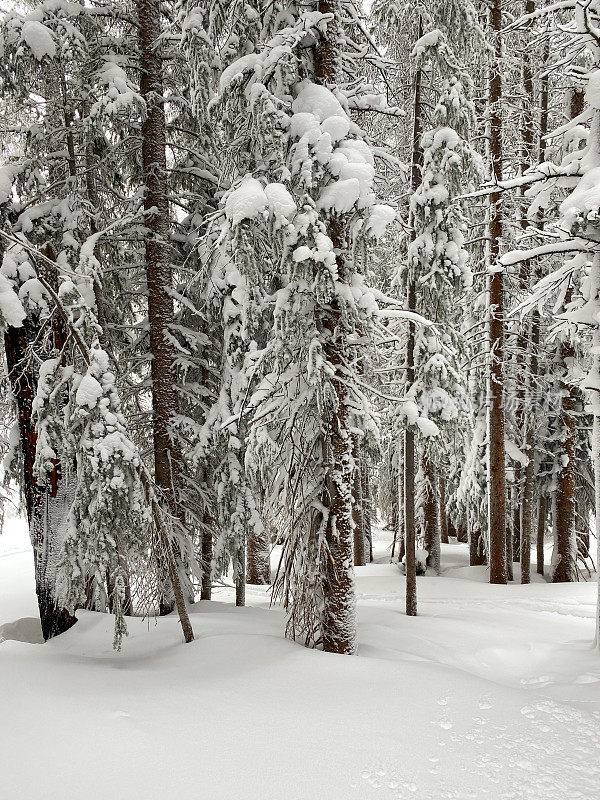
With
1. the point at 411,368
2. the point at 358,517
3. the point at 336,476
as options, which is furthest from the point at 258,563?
the point at 336,476

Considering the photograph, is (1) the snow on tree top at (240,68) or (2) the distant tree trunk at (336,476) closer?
(1) the snow on tree top at (240,68)

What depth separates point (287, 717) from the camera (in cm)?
452

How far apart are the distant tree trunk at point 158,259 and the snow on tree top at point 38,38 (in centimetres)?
159

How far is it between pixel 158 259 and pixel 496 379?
7.46 metres

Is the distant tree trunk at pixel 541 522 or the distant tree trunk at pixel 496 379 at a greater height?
the distant tree trunk at pixel 496 379

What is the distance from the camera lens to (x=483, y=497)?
1319 centimetres


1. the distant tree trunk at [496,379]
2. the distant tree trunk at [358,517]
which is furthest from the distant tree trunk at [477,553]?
the distant tree trunk at [358,517]

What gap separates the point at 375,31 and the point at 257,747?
38.0ft

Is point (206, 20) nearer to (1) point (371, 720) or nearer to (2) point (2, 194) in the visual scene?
(2) point (2, 194)

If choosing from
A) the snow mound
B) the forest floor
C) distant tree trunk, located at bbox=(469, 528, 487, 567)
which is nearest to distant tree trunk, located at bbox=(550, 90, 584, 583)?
distant tree trunk, located at bbox=(469, 528, 487, 567)

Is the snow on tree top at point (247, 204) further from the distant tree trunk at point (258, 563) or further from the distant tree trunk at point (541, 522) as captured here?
the distant tree trunk at point (541, 522)

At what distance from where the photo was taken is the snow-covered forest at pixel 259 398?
425 cm

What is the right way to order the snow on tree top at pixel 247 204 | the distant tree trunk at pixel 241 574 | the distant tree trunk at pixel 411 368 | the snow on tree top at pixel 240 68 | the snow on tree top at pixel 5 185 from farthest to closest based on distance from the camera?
the distant tree trunk at pixel 241 574
the distant tree trunk at pixel 411 368
the snow on tree top at pixel 5 185
the snow on tree top at pixel 240 68
the snow on tree top at pixel 247 204

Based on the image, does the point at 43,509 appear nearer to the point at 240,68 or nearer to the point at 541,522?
the point at 240,68
